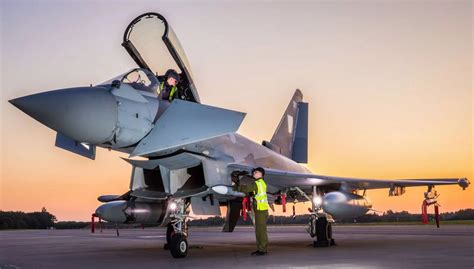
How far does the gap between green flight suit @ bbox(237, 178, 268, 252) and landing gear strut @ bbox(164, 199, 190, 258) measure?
1.25m

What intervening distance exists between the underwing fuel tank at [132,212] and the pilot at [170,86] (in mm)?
2870

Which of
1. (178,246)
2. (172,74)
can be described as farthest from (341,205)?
(172,74)

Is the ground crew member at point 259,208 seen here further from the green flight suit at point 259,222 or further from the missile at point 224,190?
the missile at point 224,190

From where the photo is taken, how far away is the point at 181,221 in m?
9.77

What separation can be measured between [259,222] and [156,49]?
13.0 feet

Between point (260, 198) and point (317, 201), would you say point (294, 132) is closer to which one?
point (317, 201)

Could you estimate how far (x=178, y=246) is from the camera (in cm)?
919

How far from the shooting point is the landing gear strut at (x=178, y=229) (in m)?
9.17

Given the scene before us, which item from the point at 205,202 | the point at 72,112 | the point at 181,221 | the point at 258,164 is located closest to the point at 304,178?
the point at 258,164

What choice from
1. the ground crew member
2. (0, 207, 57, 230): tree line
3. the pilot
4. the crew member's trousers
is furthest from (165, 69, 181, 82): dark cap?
(0, 207, 57, 230): tree line

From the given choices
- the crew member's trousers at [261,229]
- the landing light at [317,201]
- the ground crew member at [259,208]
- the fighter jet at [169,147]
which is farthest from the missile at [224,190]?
the landing light at [317,201]

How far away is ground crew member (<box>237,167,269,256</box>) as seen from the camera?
9508mm

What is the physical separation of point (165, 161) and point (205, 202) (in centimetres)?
144

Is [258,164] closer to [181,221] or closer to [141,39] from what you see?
[181,221]
